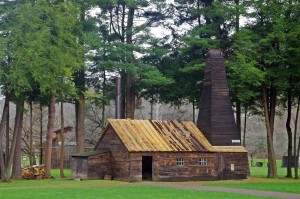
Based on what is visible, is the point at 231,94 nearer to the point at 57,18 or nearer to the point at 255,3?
the point at 255,3

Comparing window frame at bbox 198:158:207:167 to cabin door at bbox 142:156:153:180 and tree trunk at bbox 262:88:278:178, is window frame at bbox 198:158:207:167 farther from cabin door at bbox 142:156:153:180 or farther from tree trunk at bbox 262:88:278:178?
tree trunk at bbox 262:88:278:178

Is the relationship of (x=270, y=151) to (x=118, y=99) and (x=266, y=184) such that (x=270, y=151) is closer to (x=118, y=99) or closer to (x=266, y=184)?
(x=266, y=184)

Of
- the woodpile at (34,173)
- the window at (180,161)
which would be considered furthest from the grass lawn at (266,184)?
the woodpile at (34,173)

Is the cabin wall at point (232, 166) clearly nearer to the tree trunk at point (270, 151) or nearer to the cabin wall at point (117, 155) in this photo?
the tree trunk at point (270, 151)

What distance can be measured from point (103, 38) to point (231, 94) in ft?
40.2

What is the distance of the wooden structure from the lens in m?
39.7

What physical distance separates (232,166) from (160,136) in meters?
5.88

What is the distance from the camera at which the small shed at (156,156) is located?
1430 inches

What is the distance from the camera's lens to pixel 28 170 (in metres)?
41.3

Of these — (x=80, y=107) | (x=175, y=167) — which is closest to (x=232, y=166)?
(x=175, y=167)

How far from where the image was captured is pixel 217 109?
39812mm

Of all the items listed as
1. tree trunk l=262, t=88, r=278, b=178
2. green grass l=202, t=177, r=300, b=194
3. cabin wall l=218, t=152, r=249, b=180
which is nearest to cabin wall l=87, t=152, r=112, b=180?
green grass l=202, t=177, r=300, b=194

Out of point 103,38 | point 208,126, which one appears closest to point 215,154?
point 208,126

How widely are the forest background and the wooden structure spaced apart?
1.45 meters
